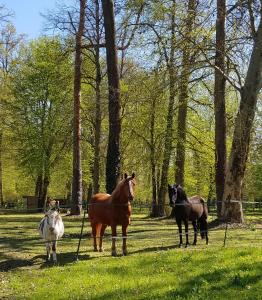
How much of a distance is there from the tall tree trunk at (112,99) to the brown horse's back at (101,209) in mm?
5098

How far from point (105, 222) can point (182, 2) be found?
8.94m

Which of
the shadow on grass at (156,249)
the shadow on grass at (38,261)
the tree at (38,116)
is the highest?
the tree at (38,116)

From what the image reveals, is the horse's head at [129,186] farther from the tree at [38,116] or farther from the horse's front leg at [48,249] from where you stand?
the tree at [38,116]

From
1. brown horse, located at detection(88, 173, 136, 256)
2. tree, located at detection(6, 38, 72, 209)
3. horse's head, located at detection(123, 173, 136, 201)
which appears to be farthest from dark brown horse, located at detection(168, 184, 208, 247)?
tree, located at detection(6, 38, 72, 209)

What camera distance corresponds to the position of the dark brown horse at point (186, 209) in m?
15.8

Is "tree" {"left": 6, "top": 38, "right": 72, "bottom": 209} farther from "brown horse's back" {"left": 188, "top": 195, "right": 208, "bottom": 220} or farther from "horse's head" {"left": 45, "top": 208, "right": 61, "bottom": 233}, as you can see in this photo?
"horse's head" {"left": 45, "top": 208, "right": 61, "bottom": 233}

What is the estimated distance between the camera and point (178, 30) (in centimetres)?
1972

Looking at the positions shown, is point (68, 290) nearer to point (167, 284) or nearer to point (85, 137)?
point (167, 284)

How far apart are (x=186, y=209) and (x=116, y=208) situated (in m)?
2.31

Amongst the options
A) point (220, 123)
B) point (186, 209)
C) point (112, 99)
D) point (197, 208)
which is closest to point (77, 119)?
point (220, 123)

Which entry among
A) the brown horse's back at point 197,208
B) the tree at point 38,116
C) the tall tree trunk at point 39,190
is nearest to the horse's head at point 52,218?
the brown horse's back at point 197,208

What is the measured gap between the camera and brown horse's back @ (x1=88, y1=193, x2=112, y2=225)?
49.8 ft

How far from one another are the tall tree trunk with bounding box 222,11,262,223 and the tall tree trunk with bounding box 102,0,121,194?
4.44m

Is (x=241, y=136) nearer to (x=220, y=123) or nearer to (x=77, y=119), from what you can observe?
(x=220, y=123)
